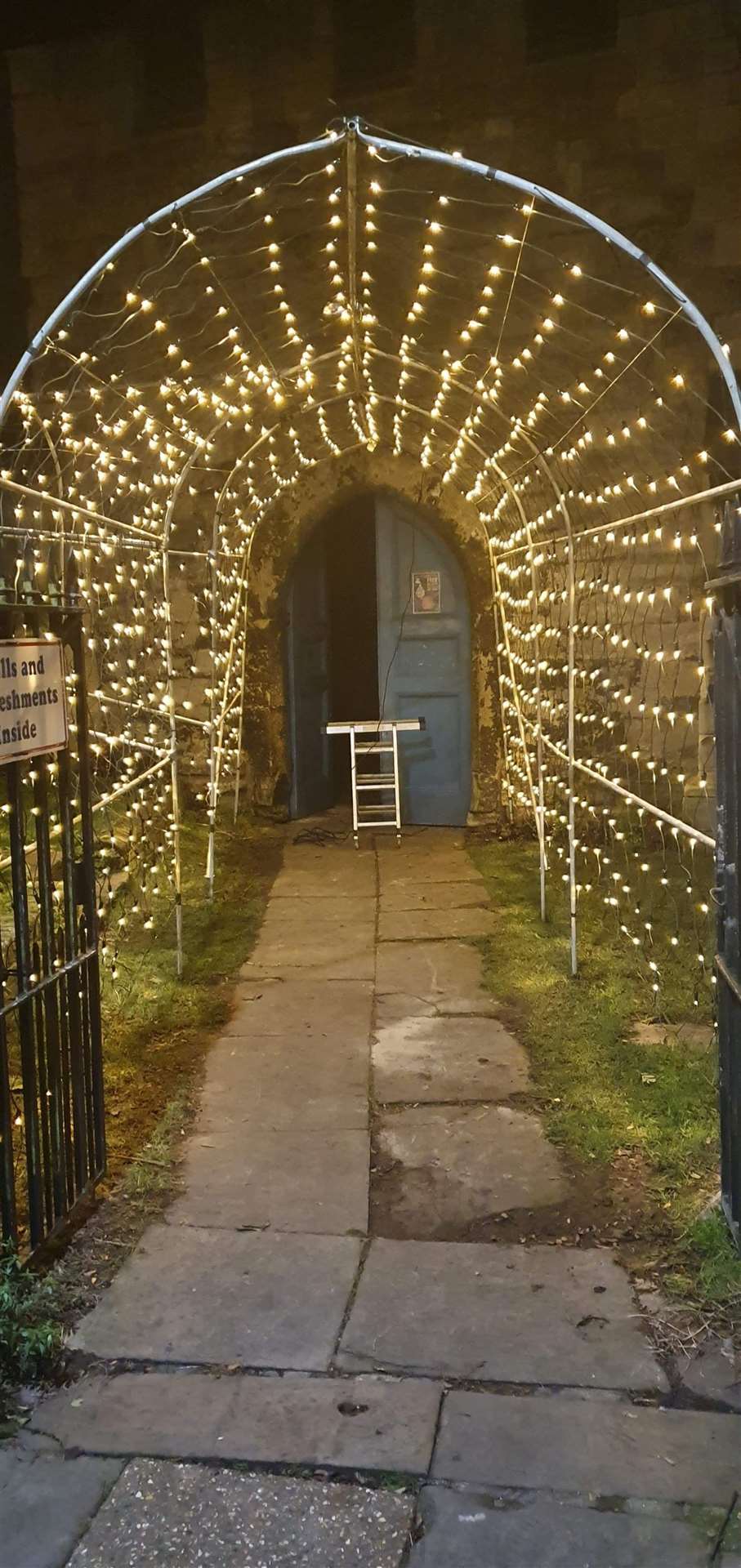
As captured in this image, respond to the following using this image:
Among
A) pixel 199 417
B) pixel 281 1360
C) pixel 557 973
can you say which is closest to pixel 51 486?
pixel 199 417

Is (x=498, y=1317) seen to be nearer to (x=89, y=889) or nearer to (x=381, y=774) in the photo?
(x=89, y=889)

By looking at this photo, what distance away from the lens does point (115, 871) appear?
5.79 m

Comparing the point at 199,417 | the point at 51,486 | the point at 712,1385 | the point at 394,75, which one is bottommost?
the point at 712,1385

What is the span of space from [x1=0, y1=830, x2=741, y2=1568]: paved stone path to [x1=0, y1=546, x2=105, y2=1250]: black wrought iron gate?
0.32m

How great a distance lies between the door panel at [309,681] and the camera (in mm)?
8367

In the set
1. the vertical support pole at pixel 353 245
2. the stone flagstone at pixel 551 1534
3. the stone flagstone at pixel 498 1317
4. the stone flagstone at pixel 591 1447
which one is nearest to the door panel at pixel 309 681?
the vertical support pole at pixel 353 245

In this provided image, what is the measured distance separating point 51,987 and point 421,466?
5.81 metres

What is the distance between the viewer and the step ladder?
26.3 ft

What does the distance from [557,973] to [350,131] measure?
334 cm

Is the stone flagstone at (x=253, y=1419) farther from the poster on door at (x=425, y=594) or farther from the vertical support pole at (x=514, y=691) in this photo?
the poster on door at (x=425, y=594)

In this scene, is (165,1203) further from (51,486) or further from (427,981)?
(51,486)

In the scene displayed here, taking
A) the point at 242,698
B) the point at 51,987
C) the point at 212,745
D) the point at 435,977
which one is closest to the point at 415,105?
the point at 242,698

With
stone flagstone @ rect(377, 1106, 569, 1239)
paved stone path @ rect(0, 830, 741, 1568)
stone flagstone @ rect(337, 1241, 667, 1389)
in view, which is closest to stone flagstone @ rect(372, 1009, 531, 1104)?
paved stone path @ rect(0, 830, 741, 1568)

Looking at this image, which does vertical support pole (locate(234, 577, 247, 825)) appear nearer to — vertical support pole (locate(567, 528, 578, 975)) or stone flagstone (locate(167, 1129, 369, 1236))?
vertical support pole (locate(567, 528, 578, 975))
